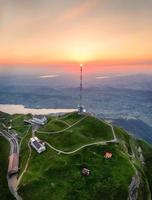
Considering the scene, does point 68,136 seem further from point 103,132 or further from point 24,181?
point 24,181

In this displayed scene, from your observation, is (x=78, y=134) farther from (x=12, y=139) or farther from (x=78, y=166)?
(x=12, y=139)

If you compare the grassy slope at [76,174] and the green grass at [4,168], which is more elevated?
the grassy slope at [76,174]

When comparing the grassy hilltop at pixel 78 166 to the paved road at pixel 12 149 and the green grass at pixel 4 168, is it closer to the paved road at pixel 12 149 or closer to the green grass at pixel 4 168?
the paved road at pixel 12 149

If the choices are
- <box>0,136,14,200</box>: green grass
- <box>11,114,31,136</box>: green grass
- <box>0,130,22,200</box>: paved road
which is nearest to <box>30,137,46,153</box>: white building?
<box>0,130,22,200</box>: paved road

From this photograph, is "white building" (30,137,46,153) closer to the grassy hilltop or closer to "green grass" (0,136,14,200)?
the grassy hilltop

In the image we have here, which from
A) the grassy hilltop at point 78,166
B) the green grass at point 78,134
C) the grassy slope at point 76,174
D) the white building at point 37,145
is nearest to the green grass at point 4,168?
the grassy hilltop at point 78,166

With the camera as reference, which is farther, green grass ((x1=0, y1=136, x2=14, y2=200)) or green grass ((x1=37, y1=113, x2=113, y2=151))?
green grass ((x1=37, y1=113, x2=113, y2=151))

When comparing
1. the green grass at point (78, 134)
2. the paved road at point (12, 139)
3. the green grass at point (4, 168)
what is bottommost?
the green grass at point (4, 168)
